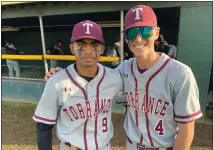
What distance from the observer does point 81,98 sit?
1.76 m

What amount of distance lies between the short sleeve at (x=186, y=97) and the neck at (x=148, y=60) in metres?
0.24

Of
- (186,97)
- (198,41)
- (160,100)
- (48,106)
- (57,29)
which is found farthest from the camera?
(57,29)

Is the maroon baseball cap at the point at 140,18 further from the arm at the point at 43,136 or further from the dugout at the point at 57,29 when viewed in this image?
the dugout at the point at 57,29

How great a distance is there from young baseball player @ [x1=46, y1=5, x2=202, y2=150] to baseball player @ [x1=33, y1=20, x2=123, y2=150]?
8.1 inches

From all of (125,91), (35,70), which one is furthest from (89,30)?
(35,70)

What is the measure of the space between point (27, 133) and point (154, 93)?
144 inches

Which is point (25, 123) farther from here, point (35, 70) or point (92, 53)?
point (92, 53)

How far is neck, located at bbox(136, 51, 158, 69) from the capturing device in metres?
1.61

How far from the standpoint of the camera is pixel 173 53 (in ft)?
20.7

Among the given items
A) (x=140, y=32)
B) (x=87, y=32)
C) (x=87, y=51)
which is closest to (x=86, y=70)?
(x=87, y=51)

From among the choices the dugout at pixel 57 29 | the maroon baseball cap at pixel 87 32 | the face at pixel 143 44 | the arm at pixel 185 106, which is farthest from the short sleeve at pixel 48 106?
the dugout at pixel 57 29

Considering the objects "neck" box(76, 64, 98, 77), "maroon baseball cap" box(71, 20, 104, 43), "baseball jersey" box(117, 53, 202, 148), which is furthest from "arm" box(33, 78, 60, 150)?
"baseball jersey" box(117, 53, 202, 148)

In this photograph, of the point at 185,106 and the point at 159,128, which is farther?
the point at 159,128

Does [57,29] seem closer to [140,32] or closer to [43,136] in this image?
[43,136]
